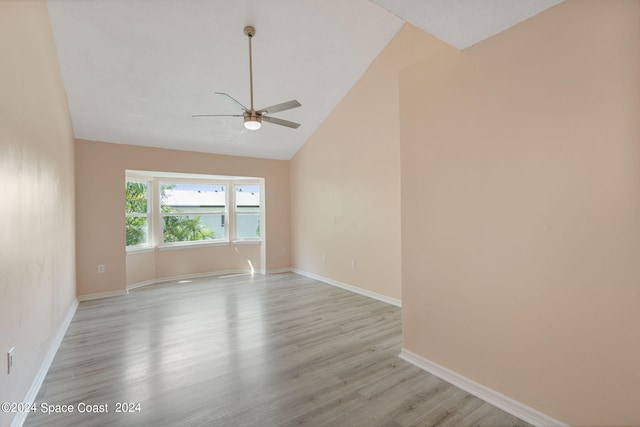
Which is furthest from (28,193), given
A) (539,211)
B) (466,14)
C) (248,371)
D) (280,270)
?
(280,270)

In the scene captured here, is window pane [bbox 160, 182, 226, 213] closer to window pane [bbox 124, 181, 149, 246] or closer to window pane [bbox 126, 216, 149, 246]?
window pane [bbox 124, 181, 149, 246]

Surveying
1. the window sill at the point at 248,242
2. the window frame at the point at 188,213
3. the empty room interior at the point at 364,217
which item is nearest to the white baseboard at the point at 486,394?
the empty room interior at the point at 364,217

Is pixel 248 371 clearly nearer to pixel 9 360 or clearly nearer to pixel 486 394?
pixel 9 360

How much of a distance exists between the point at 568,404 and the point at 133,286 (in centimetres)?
589

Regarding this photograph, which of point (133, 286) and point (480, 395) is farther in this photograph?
point (133, 286)

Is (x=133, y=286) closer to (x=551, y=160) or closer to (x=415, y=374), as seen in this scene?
(x=415, y=374)

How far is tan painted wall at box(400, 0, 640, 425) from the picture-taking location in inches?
56.6

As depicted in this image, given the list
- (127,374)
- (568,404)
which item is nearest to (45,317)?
(127,374)

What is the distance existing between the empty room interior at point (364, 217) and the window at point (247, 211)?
6.50 feet

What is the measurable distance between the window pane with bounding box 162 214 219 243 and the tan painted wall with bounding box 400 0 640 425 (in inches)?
195

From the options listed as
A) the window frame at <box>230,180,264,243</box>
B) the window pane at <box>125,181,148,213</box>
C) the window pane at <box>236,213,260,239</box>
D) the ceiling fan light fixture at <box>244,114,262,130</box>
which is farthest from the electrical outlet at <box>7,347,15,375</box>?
the window pane at <box>236,213,260,239</box>

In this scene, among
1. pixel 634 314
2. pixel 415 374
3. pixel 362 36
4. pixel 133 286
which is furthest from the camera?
pixel 133 286

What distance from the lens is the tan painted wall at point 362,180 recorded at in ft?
12.7

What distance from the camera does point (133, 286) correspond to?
16.6ft
